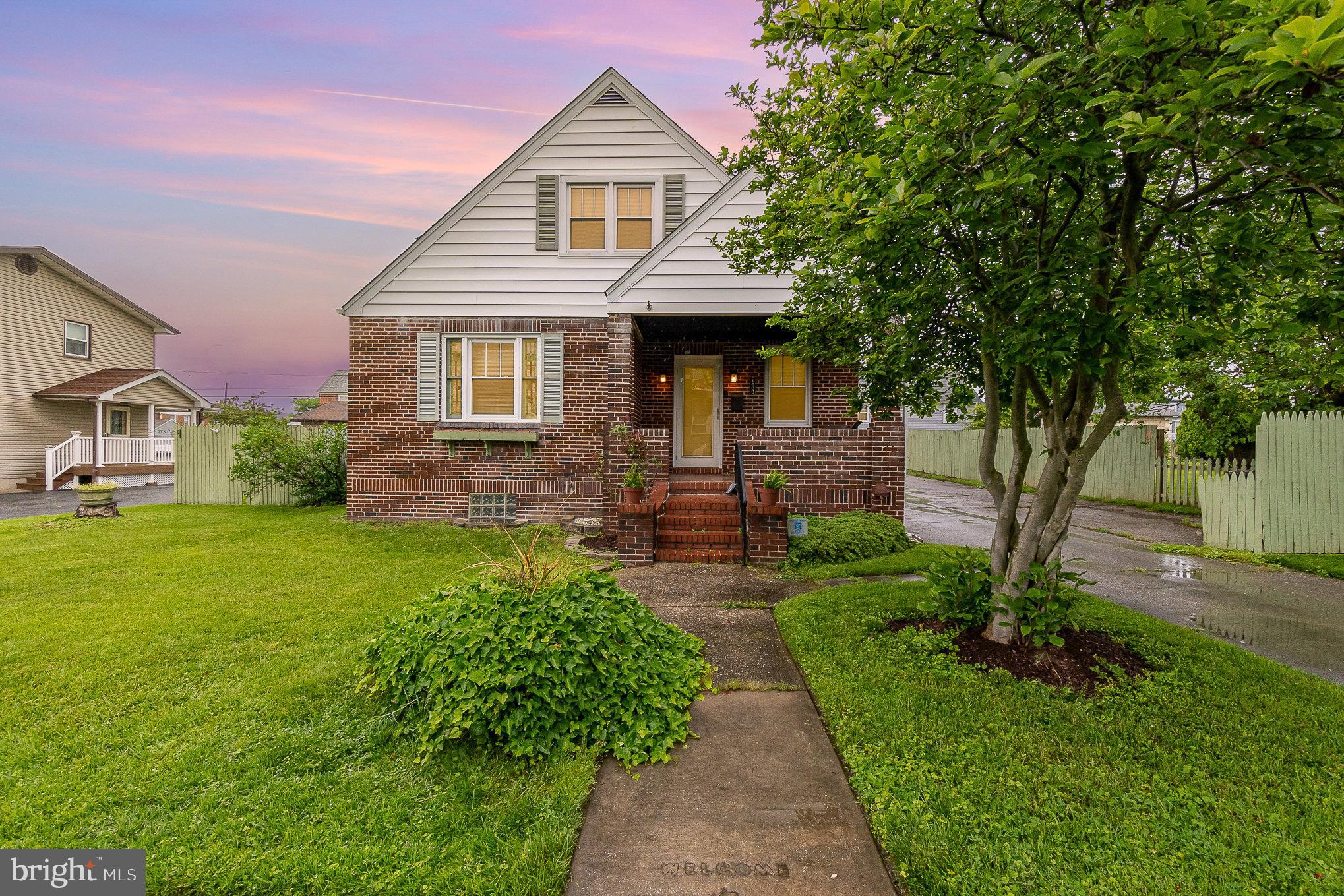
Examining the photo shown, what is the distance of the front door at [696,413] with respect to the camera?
33.5 ft

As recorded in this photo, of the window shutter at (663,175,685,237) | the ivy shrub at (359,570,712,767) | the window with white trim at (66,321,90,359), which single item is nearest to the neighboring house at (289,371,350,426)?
the window with white trim at (66,321,90,359)

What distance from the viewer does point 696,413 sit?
10.3m

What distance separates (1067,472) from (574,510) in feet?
24.2

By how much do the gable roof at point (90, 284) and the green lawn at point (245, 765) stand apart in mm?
20989

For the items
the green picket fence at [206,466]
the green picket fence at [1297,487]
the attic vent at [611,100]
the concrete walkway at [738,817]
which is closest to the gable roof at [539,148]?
the attic vent at [611,100]

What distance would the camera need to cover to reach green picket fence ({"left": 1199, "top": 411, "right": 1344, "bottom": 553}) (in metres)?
7.30

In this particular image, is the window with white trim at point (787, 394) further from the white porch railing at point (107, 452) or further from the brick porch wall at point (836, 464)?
the white porch railing at point (107, 452)

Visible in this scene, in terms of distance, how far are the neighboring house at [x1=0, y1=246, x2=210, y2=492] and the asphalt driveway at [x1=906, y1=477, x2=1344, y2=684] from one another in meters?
26.1

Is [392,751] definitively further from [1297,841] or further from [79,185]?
[79,185]

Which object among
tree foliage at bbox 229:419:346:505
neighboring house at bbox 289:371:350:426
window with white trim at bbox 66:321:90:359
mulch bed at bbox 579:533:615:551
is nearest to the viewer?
mulch bed at bbox 579:533:615:551

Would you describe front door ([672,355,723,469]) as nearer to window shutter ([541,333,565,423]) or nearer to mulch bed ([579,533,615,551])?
window shutter ([541,333,565,423])

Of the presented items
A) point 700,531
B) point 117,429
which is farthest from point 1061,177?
point 117,429

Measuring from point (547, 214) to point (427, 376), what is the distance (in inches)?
144

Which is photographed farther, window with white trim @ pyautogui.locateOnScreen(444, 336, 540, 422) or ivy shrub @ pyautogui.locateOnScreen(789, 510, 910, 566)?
window with white trim @ pyautogui.locateOnScreen(444, 336, 540, 422)
